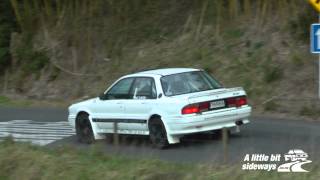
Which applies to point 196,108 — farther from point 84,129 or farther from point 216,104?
point 84,129

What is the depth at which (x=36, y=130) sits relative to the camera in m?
20.0

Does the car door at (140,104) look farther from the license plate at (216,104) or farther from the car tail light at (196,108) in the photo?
the license plate at (216,104)

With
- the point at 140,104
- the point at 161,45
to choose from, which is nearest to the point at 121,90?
the point at 140,104

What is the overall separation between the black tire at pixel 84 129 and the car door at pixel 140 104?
137 cm

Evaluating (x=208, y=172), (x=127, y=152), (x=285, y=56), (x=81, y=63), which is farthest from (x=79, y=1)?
(x=208, y=172)

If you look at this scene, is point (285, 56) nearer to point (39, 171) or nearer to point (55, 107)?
point (55, 107)

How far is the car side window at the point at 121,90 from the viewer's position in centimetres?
1659

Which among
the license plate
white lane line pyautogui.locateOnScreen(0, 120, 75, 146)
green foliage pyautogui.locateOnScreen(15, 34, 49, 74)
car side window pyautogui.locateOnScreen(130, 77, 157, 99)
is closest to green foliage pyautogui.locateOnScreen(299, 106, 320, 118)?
the license plate

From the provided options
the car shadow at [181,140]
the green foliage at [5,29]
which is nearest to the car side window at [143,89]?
the car shadow at [181,140]

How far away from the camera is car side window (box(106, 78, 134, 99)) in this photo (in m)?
16.6

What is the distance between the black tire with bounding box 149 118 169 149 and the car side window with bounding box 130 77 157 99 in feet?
1.76

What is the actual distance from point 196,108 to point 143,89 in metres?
1.53

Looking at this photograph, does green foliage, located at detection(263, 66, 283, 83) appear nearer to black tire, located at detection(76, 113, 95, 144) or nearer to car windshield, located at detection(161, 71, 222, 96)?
car windshield, located at detection(161, 71, 222, 96)

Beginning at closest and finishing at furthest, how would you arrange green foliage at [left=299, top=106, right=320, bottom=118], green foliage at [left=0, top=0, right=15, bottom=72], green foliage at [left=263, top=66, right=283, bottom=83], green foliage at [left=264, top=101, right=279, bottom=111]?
1. green foliage at [left=299, top=106, right=320, bottom=118]
2. green foliage at [left=264, top=101, right=279, bottom=111]
3. green foliage at [left=263, top=66, right=283, bottom=83]
4. green foliage at [left=0, top=0, right=15, bottom=72]
